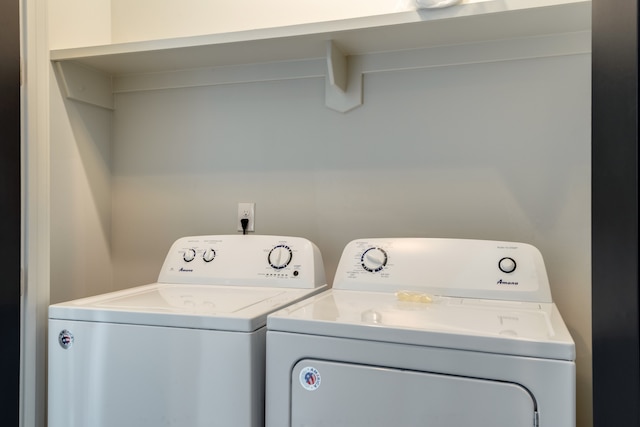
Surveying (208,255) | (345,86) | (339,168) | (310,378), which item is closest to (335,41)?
(345,86)

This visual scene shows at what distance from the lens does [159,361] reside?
3.81ft

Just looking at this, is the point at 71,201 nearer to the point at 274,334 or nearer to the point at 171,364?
the point at 171,364

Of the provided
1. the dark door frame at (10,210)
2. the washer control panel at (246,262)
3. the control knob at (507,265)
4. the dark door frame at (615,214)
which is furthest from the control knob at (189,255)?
the dark door frame at (615,214)

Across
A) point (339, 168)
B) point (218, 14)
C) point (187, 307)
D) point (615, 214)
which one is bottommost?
point (187, 307)

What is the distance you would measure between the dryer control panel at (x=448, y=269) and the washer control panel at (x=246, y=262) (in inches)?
4.6

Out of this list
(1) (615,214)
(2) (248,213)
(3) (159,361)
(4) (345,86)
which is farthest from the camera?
(2) (248,213)

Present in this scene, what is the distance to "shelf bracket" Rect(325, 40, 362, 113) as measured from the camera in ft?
5.55

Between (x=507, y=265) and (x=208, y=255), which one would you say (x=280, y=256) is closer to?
(x=208, y=255)

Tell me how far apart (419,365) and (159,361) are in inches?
23.5

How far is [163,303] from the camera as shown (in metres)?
1.31

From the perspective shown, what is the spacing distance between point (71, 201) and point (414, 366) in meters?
1.37

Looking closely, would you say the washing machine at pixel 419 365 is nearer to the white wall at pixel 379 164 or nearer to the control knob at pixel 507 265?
the control knob at pixel 507 265

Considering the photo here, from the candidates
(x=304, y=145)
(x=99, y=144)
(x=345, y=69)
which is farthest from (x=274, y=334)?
(x=99, y=144)

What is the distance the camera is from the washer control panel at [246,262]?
159cm
